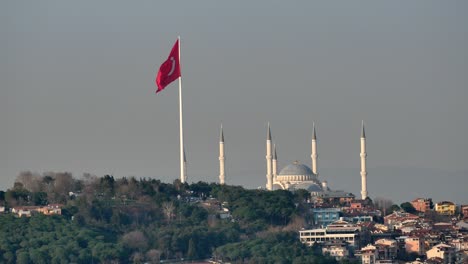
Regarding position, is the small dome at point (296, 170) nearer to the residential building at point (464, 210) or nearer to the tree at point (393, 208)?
the tree at point (393, 208)

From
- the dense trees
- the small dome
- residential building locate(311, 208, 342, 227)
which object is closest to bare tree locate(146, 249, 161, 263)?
the dense trees

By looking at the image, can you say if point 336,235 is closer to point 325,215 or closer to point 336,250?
point 336,250

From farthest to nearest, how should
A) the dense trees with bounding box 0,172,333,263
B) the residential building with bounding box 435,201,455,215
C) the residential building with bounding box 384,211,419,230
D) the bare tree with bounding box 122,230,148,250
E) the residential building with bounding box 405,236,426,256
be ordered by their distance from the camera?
the residential building with bounding box 435,201,455,215
the residential building with bounding box 384,211,419,230
the residential building with bounding box 405,236,426,256
the bare tree with bounding box 122,230,148,250
the dense trees with bounding box 0,172,333,263

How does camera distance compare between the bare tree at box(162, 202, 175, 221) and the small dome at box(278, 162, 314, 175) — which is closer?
the bare tree at box(162, 202, 175, 221)

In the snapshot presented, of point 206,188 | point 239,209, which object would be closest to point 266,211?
point 239,209

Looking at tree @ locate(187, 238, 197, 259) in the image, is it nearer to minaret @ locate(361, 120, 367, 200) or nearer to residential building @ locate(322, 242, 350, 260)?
residential building @ locate(322, 242, 350, 260)

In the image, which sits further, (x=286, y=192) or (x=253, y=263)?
(x=286, y=192)

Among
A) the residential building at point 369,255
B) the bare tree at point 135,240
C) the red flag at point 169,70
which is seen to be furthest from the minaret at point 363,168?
the red flag at point 169,70

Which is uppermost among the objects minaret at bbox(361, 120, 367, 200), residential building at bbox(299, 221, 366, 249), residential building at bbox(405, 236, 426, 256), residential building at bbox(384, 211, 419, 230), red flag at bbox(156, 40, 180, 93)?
red flag at bbox(156, 40, 180, 93)

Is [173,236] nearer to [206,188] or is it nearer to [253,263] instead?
[253,263]
